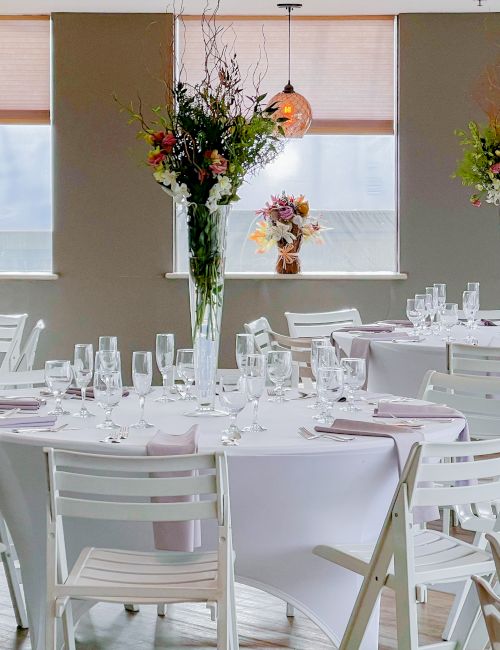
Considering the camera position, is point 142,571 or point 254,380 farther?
point 254,380

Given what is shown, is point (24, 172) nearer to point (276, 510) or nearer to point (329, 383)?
point (329, 383)

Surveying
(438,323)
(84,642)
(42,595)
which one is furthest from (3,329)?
(42,595)

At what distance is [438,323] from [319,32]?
336 cm

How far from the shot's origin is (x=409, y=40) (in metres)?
8.43

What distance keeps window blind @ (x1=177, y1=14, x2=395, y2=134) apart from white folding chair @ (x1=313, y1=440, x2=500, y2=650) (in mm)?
6114

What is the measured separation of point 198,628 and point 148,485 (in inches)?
57.7

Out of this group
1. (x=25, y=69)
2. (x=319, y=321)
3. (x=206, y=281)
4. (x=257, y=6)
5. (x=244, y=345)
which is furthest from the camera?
(x=25, y=69)

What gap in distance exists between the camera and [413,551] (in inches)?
105

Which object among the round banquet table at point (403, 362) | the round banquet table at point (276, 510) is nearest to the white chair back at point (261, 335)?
the round banquet table at point (403, 362)

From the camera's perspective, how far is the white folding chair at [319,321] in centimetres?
689

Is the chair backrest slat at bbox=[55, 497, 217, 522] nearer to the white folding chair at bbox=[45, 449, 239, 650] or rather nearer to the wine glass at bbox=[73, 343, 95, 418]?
the white folding chair at bbox=[45, 449, 239, 650]

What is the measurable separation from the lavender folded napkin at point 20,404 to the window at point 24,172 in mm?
5205

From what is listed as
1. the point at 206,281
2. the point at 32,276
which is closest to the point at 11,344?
the point at 32,276

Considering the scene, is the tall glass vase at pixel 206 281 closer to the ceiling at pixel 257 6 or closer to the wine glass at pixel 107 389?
the wine glass at pixel 107 389
